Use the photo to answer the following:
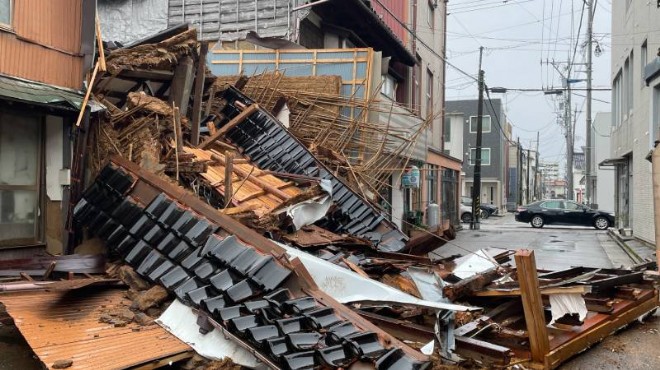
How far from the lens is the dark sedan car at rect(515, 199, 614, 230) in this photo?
2680 cm

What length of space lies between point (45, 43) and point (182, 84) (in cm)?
232

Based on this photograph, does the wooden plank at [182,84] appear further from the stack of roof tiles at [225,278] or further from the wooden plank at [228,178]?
the wooden plank at [228,178]

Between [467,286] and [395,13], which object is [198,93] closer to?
[467,286]

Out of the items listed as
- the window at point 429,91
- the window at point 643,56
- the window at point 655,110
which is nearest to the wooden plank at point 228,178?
the window at point 655,110

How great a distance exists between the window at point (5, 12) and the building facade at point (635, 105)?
505 inches

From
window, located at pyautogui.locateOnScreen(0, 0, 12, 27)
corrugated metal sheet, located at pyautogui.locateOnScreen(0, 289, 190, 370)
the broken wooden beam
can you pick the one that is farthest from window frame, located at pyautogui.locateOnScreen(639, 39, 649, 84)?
corrugated metal sheet, located at pyautogui.locateOnScreen(0, 289, 190, 370)

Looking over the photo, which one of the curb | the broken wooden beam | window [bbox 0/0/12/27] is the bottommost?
the curb

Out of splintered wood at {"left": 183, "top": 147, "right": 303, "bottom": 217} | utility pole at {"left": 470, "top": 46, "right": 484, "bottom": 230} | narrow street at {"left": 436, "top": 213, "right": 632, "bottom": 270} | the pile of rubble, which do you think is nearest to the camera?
the pile of rubble

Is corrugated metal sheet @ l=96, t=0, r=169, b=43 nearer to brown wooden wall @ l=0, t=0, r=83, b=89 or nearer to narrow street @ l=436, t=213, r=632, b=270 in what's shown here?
brown wooden wall @ l=0, t=0, r=83, b=89

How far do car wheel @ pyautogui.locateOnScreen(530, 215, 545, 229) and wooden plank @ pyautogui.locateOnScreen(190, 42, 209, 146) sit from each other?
23.1 metres

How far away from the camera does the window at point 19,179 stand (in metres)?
7.11

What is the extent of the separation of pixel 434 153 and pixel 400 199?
450cm

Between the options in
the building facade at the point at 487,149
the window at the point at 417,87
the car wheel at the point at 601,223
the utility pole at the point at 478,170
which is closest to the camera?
the window at the point at 417,87

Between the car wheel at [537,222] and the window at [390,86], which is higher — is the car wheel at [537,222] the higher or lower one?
the lower one
